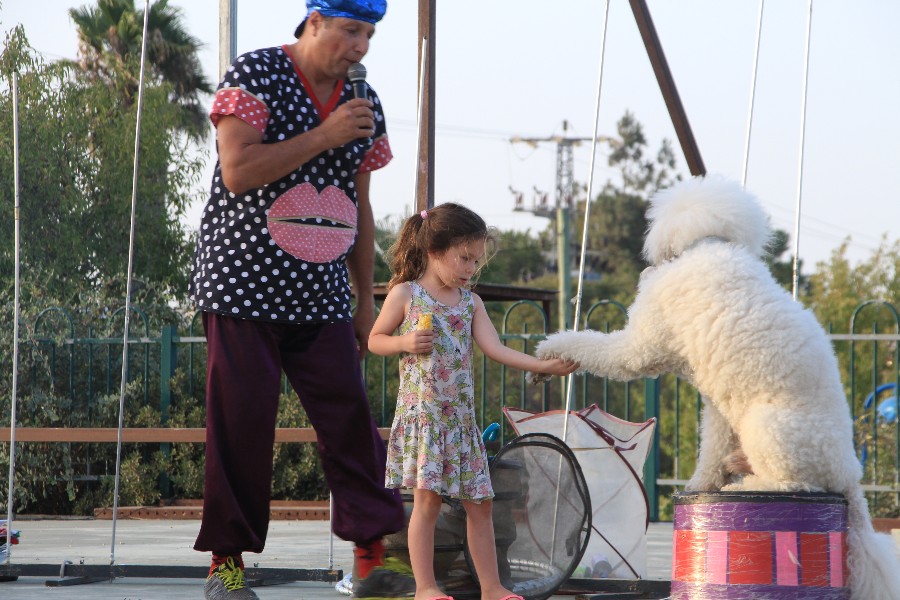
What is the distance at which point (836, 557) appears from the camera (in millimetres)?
3209

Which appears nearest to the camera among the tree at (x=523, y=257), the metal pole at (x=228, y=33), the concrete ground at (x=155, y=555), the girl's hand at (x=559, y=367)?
the girl's hand at (x=559, y=367)

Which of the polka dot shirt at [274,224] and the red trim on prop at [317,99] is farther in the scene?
the red trim on prop at [317,99]

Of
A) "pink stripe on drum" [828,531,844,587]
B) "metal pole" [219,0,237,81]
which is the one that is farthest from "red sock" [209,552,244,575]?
"metal pole" [219,0,237,81]

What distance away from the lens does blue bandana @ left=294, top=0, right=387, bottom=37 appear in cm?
325

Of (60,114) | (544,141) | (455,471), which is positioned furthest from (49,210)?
(544,141)

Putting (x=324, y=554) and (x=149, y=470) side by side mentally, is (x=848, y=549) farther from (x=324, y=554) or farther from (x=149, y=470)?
(x=149, y=470)

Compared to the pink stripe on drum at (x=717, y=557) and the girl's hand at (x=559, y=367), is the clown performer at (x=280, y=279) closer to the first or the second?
the girl's hand at (x=559, y=367)

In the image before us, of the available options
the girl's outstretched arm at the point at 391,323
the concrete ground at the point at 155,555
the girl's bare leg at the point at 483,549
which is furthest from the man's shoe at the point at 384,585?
the girl's outstretched arm at the point at 391,323

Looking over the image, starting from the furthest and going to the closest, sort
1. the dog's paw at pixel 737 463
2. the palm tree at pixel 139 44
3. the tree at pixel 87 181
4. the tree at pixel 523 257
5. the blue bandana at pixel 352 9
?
the tree at pixel 523 257 < the palm tree at pixel 139 44 < the tree at pixel 87 181 < the dog's paw at pixel 737 463 < the blue bandana at pixel 352 9

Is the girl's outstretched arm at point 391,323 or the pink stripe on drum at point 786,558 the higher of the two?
the girl's outstretched arm at point 391,323

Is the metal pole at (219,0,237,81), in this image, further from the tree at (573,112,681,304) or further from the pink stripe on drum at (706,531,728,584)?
the tree at (573,112,681,304)

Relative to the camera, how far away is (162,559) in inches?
218

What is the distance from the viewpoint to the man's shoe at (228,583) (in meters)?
3.28

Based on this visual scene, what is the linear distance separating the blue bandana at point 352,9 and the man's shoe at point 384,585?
1586 mm
